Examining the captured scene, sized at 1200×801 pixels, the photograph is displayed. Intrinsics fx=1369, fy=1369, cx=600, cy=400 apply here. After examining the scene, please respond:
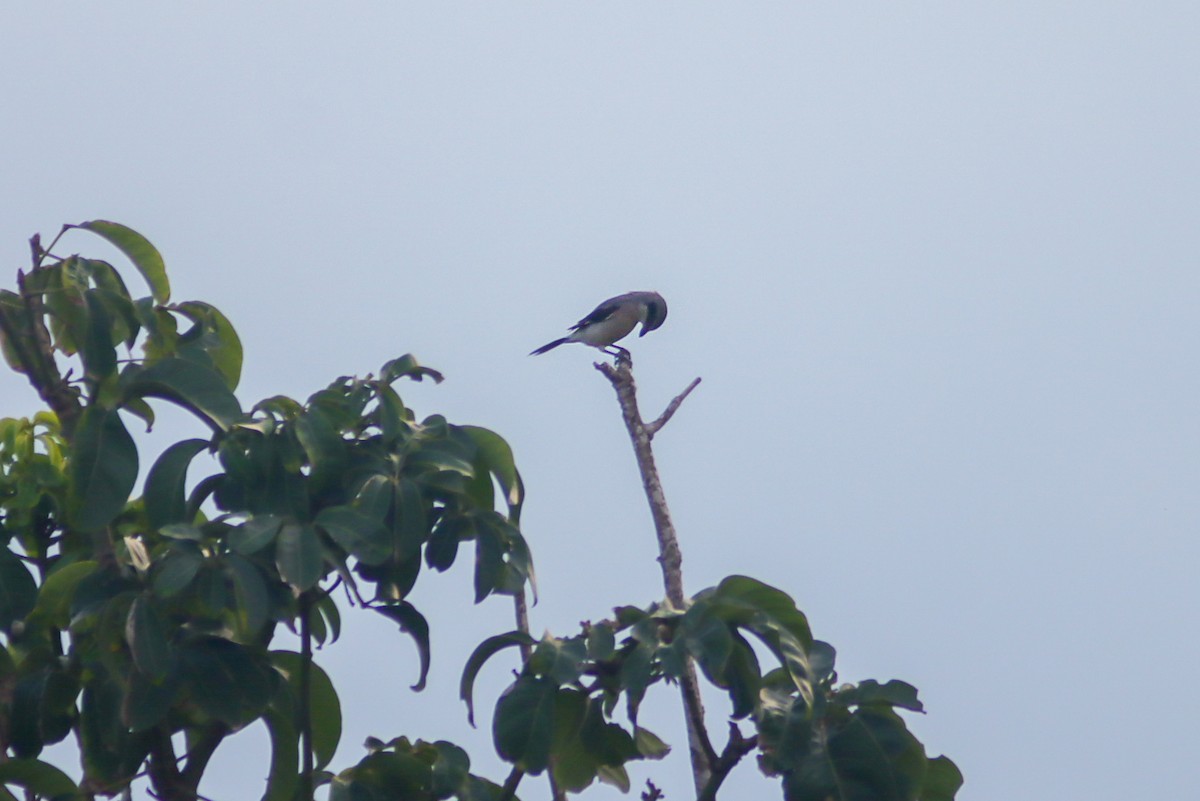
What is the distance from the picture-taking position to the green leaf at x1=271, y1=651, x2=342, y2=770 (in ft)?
11.5

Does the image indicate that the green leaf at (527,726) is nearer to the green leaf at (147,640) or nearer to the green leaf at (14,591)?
the green leaf at (147,640)

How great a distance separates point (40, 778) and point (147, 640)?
0.54 m

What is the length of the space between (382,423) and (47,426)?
1.17 meters

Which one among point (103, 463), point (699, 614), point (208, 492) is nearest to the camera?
point (699, 614)

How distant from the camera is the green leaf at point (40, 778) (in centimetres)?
321

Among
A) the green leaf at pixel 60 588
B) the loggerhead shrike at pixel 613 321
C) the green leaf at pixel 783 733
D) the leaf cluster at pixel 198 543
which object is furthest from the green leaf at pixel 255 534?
the loggerhead shrike at pixel 613 321

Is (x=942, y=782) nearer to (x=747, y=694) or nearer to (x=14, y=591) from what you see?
(x=747, y=694)

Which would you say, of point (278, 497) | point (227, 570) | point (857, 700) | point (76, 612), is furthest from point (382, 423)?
point (857, 700)

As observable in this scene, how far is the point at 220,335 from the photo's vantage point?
12.7ft

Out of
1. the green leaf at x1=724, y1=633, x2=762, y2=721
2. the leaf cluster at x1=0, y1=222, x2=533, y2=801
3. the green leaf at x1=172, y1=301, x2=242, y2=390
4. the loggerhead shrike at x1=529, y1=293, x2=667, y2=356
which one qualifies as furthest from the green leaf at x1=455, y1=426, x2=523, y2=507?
the loggerhead shrike at x1=529, y1=293, x2=667, y2=356

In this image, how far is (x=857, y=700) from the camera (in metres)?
3.04

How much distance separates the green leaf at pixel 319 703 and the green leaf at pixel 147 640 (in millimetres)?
522

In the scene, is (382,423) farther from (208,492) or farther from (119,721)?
(119,721)

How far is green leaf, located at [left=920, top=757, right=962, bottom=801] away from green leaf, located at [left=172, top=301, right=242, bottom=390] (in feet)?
6.91
